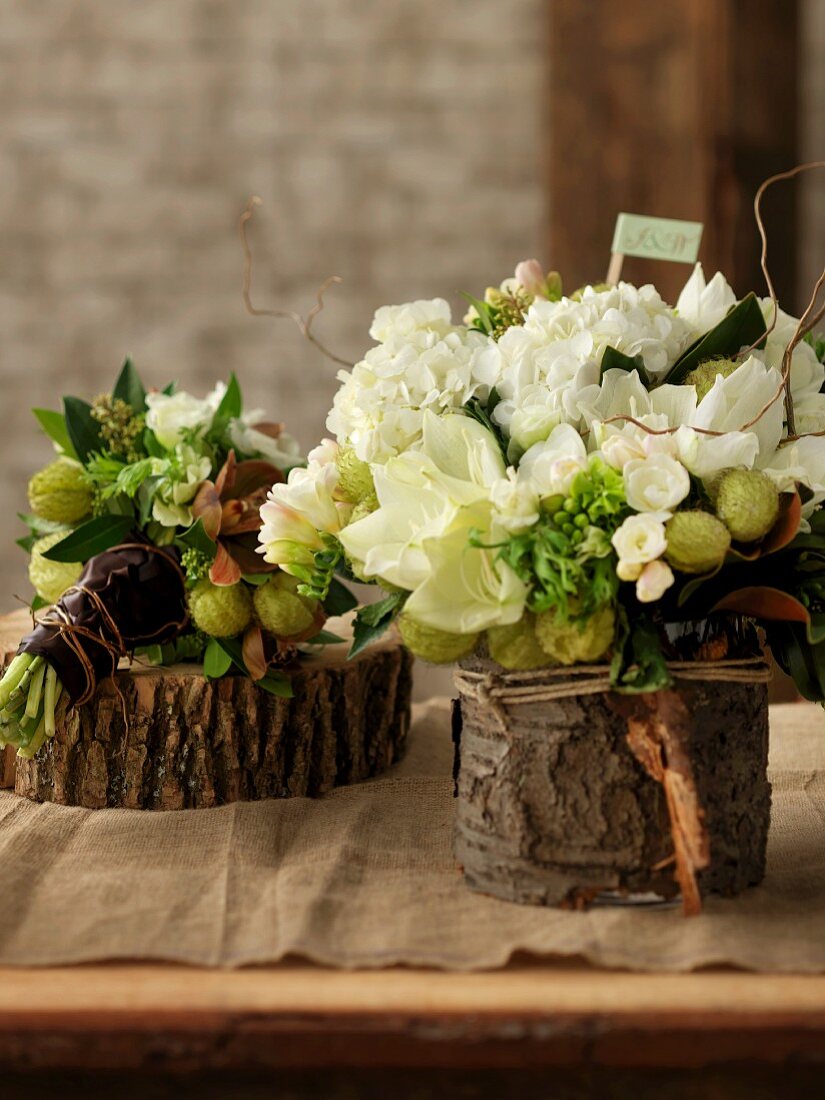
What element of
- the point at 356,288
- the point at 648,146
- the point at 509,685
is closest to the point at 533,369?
the point at 509,685

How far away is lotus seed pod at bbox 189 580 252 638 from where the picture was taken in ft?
3.67

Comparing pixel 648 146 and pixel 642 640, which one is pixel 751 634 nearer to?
pixel 642 640

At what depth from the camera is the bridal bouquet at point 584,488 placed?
83 centimetres

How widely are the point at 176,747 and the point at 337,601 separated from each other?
0.69 ft

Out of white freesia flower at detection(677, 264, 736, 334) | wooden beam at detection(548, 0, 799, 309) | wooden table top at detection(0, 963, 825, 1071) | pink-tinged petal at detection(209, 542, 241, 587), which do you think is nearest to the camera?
wooden table top at detection(0, 963, 825, 1071)

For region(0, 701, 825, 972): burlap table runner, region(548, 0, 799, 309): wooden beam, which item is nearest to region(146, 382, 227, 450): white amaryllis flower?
region(0, 701, 825, 972): burlap table runner

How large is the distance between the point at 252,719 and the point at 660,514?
494 millimetres

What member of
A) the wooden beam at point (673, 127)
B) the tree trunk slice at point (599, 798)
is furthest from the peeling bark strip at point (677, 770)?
the wooden beam at point (673, 127)

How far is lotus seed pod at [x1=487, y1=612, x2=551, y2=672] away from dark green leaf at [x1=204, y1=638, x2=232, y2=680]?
1.14 feet

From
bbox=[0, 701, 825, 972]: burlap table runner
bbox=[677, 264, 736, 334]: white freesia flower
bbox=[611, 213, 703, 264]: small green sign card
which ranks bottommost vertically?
bbox=[0, 701, 825, 972]: burlap table runner

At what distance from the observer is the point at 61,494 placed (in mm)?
1232

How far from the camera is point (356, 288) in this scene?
269 cm

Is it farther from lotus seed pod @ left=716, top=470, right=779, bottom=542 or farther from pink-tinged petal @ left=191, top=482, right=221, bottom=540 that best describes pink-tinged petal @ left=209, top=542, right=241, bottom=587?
lotus seed pod @ left=716, top=470, right=779, bottom=542

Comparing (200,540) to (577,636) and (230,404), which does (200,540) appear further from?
(577,636)
